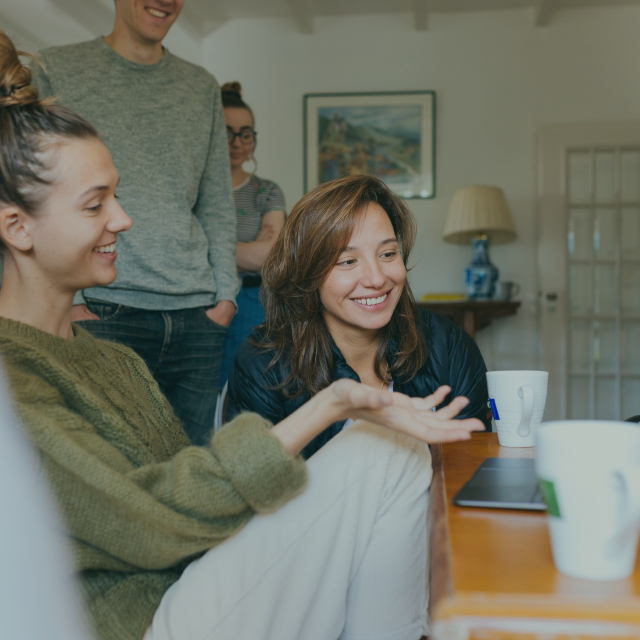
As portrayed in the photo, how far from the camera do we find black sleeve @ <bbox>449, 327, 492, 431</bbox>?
1.33 m

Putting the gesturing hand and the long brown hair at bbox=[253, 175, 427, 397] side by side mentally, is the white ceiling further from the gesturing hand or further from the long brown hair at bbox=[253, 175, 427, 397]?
the gesturing hand

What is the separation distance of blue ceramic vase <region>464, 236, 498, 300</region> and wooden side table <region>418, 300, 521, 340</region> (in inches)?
3.6

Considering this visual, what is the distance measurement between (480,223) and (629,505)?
10.8ft

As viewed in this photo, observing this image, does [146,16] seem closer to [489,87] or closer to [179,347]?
[179,347]

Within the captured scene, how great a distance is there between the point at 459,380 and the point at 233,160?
1.37 metres

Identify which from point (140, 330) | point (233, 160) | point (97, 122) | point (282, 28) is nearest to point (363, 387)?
point (140, 330)

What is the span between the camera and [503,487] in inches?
27.4

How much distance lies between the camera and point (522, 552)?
0.52 meters

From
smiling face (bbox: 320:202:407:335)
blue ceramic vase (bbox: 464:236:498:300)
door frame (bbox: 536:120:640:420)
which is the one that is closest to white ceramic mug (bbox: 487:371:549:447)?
smiling face (bbox: 320:202:407:335)

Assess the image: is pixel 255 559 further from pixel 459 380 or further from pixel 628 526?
pixel 459 380

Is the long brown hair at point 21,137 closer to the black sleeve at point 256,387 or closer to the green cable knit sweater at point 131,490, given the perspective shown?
the green cable knit sweater at point 131,490

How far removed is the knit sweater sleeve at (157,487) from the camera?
686mm

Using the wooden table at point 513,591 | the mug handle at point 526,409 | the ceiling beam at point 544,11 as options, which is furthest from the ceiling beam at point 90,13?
the wooden table at point 513,591

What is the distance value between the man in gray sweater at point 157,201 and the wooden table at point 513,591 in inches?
44.6
